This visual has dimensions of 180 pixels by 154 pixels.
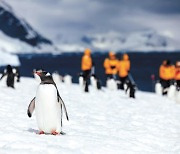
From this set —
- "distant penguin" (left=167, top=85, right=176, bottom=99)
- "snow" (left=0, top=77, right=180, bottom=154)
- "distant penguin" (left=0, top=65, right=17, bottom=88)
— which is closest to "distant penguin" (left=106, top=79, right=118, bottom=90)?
"distant penguin" (left=167, top=85, right=176, bottom=99)

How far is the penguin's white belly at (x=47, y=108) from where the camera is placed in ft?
23.6

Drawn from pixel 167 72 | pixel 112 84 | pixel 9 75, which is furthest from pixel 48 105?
pixel 112 84

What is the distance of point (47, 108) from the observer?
23.9 feet

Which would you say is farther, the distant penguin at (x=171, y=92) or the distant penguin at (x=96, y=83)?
the distant penguin at (x=96, y=83)

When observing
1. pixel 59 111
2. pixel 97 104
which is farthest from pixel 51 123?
pixel 97 104

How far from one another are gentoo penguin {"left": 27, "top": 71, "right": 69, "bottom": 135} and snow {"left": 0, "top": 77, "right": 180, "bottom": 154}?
228 millimetres

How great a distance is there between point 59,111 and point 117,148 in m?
1.23

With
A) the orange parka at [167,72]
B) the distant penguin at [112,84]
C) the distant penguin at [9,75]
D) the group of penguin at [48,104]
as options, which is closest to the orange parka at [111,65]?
the distant penguin at [112,84]

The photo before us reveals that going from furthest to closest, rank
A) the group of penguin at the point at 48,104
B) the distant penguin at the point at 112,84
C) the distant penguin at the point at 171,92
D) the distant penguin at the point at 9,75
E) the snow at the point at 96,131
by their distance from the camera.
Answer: the distant penguin at the point at 112,84 < the distant penguin at the point at 171,92 < the distant penguin at the point at 9,75 < the group of penguin at the point at 48,104 < the snow at the point at 96,131

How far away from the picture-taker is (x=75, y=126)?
9305 mm

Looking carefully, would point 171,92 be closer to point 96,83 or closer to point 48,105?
point 96,83

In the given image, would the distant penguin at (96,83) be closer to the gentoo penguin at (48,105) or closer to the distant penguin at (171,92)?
the distant penguin at (171,92)

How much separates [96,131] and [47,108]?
1.98m

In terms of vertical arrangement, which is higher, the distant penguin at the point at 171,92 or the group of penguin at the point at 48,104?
the group of penguin at the point at 48,104
